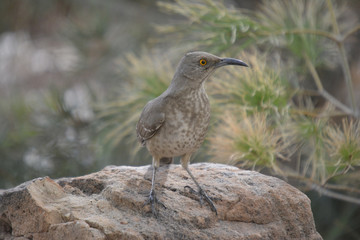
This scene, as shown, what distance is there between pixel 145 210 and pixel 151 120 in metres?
0.70

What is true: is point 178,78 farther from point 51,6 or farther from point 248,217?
point 51,6

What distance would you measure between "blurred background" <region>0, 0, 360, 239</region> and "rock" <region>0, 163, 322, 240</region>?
56 centimetres

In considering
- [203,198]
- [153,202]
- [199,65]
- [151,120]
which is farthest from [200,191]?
[199,65]

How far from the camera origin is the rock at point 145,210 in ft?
8.16

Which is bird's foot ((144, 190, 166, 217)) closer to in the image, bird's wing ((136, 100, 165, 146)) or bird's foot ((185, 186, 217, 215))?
bird's foot ((185, 186, 217, 215))

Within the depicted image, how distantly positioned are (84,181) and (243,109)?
4.67ft

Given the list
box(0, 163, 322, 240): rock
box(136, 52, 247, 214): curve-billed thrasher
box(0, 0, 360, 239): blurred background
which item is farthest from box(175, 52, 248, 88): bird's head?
box(0, 163, 322, 240): rock

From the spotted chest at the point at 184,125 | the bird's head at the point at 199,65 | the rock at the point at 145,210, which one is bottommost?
the rock at the point at 145,210

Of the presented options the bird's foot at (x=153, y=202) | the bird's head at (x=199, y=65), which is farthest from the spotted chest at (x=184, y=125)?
the bird's foot at (x=153, y=202)

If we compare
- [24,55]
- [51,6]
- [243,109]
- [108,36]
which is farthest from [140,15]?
[243,109]

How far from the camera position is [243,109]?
12.0ft

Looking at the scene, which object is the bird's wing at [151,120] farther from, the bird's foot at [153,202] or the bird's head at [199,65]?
the bird's foot at [153,202]

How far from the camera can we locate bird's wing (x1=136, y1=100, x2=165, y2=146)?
311cm

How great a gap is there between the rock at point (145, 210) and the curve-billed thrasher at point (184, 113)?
24cm
